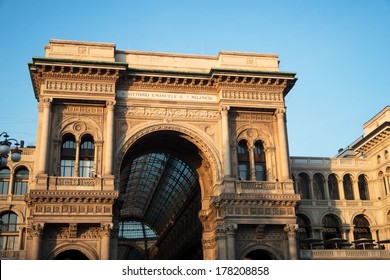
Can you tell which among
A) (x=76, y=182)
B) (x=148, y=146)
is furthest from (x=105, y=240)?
(x=148, y=146)

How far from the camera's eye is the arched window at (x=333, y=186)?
53275mm

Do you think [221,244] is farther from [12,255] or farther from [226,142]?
[12,255]

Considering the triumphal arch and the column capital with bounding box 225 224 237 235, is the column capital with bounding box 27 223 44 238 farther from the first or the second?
the column capital with bounding box 225 224 237 235

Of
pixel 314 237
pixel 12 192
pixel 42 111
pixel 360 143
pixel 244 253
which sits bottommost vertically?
pixel 244 253

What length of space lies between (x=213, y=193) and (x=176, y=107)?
7707mm

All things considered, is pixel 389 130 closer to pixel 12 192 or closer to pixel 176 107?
pixel 176 107

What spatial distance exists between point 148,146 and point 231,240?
12.5 metres

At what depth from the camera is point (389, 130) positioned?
51.8 meters

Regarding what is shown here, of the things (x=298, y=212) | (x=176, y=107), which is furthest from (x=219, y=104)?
(x=298, y=212)

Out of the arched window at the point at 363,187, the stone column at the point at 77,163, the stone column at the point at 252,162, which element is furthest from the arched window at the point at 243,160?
the arched window at the point at 363,187

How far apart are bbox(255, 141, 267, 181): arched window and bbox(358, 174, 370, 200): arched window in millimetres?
16356

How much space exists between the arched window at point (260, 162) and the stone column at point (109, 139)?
12194mm
